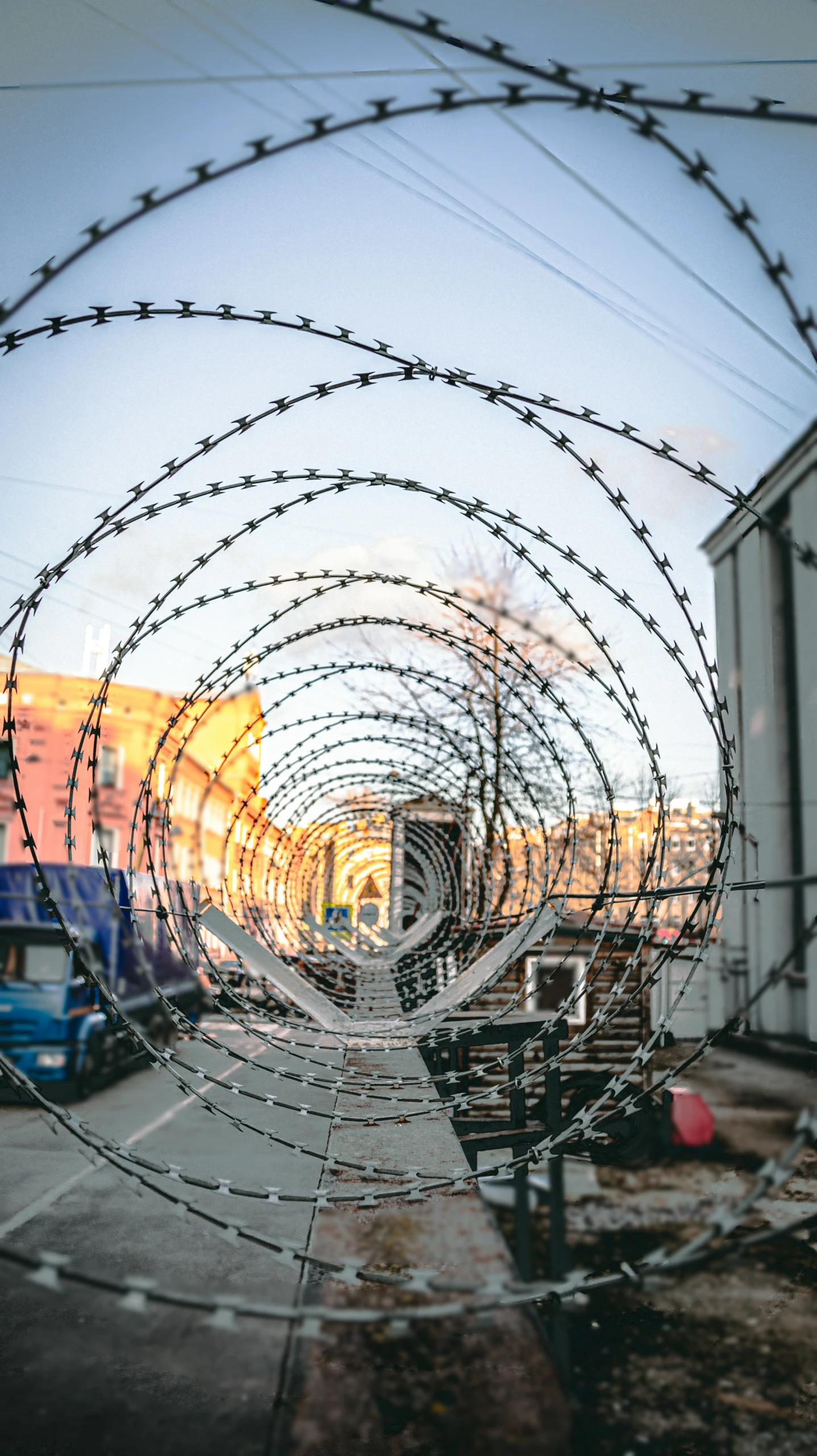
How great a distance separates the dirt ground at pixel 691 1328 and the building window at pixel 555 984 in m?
1.73

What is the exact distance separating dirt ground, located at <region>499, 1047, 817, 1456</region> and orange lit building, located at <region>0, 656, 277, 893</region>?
3.76 meters

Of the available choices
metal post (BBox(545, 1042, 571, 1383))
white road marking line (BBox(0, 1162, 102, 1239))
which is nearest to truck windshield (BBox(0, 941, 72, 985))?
white road marking line (BBox(0, 1162, 102, 1239))

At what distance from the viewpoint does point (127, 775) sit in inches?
645

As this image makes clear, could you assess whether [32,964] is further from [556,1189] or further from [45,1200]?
[556,1189]

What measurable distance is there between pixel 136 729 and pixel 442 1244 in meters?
13.1

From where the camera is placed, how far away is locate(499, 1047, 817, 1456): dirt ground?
623cm

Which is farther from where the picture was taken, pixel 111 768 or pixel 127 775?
pixel 111 768

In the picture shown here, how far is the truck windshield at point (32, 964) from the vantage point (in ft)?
39.1

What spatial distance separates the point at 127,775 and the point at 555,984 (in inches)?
351

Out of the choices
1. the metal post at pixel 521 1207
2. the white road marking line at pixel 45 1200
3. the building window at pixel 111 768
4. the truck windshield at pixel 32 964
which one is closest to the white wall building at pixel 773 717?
the metal post at pixel 521 1207

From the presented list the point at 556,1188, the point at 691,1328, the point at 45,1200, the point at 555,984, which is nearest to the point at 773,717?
the point at 555,984

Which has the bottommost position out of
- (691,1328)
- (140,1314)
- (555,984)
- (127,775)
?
(691,1328)

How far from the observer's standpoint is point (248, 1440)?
2.43m

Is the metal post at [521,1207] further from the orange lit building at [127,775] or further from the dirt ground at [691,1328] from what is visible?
the orange lit building at [127,775]
